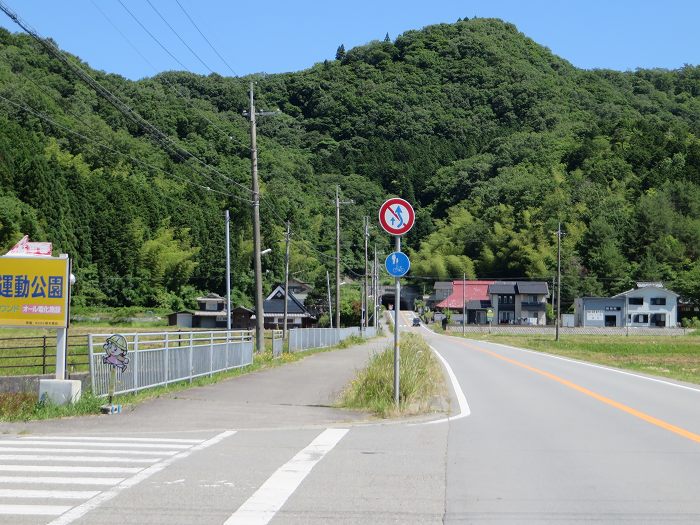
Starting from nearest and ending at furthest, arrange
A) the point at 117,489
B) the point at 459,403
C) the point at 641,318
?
the point at 117,489, the point at 459,403, the point at 641,318

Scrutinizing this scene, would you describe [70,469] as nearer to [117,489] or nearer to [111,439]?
[117,489]

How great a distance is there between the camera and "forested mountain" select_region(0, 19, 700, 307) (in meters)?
70.1

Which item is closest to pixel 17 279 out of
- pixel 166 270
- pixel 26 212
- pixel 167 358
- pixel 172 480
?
pixel 167 358

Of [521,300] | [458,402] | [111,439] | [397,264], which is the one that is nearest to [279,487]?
[111,439]

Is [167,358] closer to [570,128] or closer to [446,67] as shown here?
[570,128]

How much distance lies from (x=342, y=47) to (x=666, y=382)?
6445 inches

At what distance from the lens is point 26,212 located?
7219 cm

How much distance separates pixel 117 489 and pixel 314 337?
1460 inches

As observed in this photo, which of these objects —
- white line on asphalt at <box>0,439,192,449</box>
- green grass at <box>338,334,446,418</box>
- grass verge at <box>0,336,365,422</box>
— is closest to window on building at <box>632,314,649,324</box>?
green grass at <box>338,334,446,418</box>

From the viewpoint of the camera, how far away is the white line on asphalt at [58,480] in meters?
7.98

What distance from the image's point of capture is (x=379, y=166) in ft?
460

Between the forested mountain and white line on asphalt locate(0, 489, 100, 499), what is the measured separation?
108 feet

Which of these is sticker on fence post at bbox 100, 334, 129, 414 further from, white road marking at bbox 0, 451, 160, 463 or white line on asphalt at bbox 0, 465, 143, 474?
white line on asphalt at bbox 0, 465, 143, 474

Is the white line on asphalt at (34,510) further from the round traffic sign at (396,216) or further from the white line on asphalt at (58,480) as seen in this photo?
the round traffic sign at (396,216)
